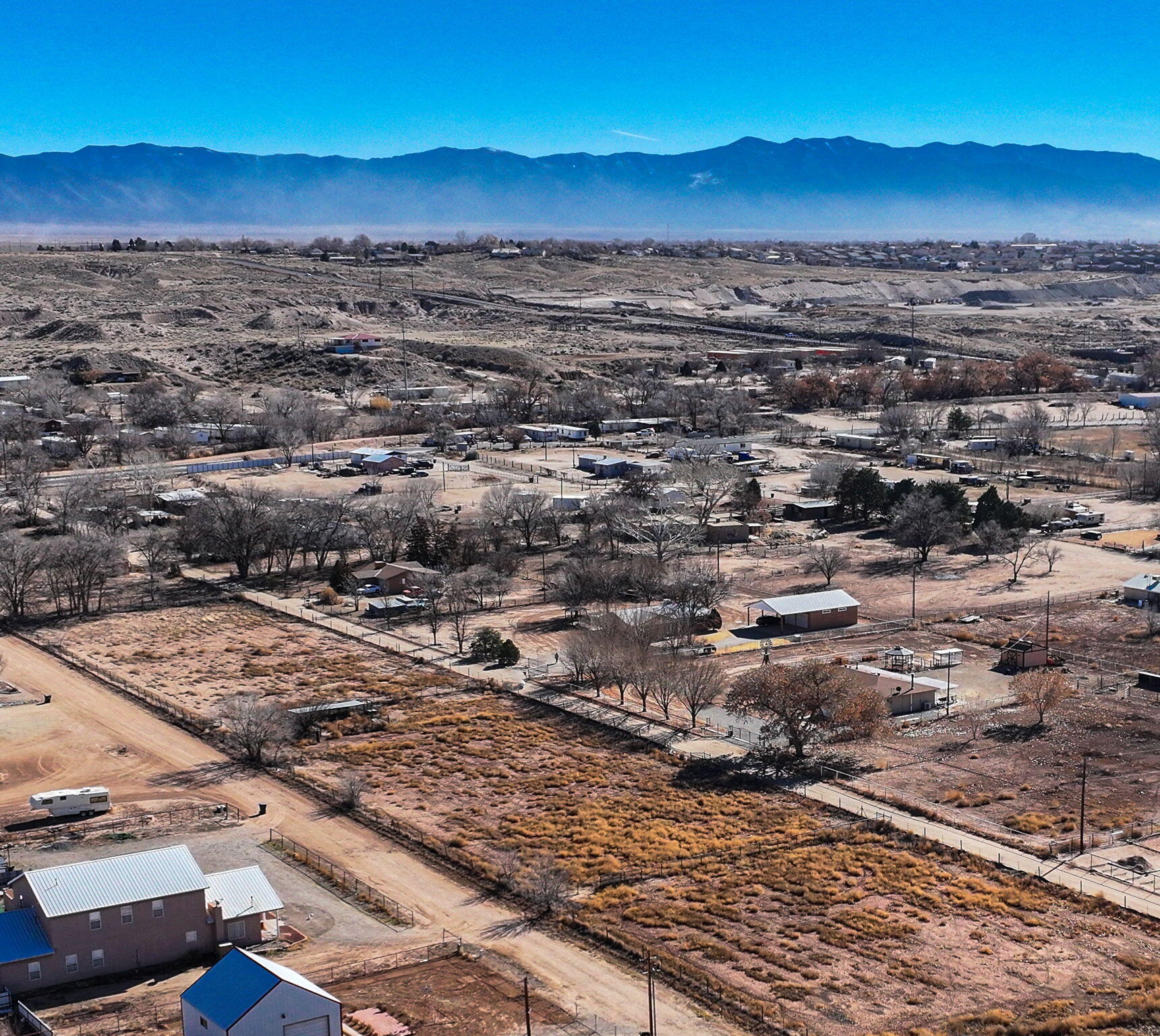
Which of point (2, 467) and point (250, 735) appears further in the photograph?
point (2, 467)

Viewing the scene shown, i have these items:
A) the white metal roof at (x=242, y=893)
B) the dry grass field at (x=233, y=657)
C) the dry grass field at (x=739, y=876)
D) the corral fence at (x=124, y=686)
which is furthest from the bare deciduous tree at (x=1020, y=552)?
the white metal roof at (x=242, y=893)

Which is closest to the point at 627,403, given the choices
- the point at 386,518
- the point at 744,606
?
the point at 386,518

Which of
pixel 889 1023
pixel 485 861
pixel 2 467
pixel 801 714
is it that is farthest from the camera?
pixel 2 467

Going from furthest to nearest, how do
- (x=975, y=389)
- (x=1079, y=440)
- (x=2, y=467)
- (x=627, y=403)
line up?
(x=975, y=389), (x=627, y=403), (x=1079, y=440), (x=2, y=467)

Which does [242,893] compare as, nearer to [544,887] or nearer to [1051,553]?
[544,887]

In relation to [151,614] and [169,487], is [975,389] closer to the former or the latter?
[169,487]

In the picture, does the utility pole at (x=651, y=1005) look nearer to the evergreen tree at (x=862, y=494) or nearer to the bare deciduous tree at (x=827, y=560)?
the bare deciduous tree at (x=827, y=560)
